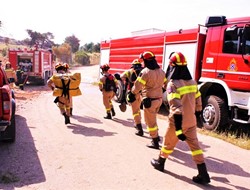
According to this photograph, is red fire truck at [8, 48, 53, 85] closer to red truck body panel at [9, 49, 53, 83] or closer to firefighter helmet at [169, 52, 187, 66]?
red truck body panel at [9, 49, 53, 83]

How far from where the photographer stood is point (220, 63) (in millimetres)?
7641

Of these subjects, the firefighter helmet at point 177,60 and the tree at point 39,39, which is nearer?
the firefighter helmet at point 177,60

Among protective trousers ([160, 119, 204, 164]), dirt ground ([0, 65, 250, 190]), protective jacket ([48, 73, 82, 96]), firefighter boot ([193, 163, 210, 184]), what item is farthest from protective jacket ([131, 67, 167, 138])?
Result: protective jacket ([48, 73, 82, 96])

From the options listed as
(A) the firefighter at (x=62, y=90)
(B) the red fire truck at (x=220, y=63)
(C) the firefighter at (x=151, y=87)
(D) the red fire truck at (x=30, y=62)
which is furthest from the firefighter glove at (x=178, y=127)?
(D) the red fire truck at (x=30, y=62)

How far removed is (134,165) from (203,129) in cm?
335

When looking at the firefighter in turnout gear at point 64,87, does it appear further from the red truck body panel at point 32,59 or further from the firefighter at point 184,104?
the red truck body panel at point 32,59

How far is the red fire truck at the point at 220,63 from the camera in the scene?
7074 millimetres

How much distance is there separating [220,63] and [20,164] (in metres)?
5.06

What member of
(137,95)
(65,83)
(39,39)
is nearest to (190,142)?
(137,95)

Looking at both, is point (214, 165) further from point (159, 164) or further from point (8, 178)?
point (8, 178)

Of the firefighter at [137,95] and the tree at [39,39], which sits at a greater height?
the tree at [39,39]

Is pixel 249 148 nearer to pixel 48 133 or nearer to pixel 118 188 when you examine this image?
pixel 118 188

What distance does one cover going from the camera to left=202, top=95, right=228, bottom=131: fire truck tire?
24.6 feet

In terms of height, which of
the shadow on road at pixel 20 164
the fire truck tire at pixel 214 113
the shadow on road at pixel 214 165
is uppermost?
the fire truck tire at pixel 214 113
